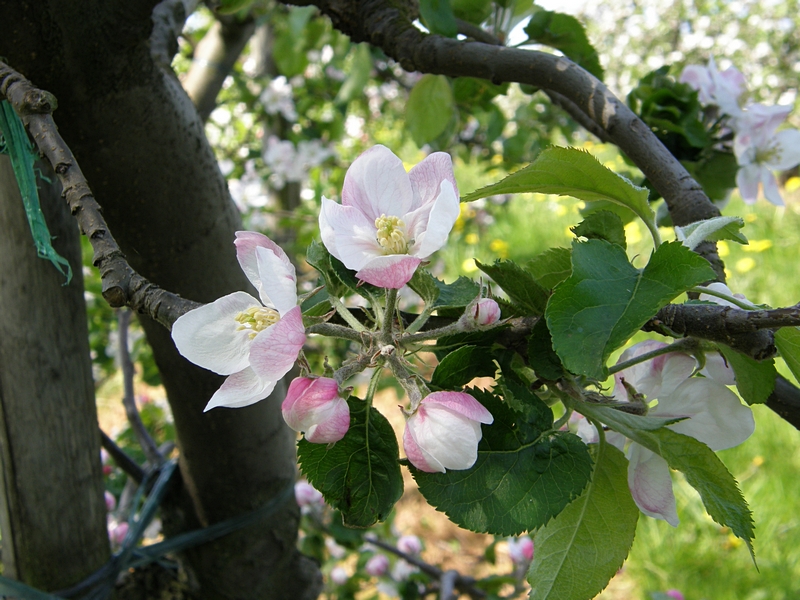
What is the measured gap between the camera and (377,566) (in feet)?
5.25

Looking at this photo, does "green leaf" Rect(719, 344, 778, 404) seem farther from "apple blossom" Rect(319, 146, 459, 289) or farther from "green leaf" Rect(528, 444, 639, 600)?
"apple blossom" Rect(319, 146, 459, 289)

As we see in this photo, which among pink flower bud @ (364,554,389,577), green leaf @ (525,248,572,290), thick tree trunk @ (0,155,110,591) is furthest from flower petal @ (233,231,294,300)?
pink flower bud @ (364,554,389,577)

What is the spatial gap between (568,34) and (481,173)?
3.53ft

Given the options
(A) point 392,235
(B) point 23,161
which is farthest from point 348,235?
(B) point 23,161

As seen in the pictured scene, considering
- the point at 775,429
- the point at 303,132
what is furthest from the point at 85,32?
the point at 775,429

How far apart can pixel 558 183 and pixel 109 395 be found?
3475 millimetres

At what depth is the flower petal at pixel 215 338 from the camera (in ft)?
1.30

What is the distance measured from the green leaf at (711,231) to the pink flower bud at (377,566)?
1.38 metres

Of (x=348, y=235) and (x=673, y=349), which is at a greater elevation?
(x=348, y=235)

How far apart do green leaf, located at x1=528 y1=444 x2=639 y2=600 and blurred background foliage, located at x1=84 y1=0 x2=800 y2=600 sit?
Answer: 0.76 ft

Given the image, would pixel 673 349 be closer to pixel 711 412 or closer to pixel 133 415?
pixel 711 412

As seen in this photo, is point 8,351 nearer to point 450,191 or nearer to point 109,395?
point 450,191

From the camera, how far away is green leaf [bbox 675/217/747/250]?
450 mm

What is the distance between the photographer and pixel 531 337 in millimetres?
431
